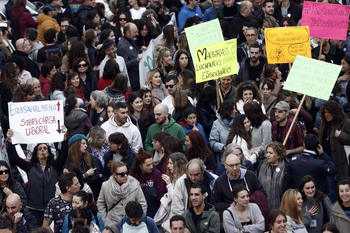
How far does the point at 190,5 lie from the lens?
56.3ft

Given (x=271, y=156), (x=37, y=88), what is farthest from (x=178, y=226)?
(x=37, y=88)

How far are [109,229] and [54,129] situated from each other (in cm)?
233

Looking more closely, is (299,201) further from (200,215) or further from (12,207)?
(12,207)

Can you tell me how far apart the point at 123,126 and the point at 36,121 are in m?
1.51

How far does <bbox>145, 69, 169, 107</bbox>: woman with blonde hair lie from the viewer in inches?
488

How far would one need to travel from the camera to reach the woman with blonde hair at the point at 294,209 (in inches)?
340

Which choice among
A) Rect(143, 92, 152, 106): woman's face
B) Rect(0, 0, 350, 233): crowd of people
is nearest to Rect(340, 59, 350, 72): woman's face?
Rect(0, 0, 350, 233): crowd of people

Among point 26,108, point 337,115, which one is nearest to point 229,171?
point 337,115

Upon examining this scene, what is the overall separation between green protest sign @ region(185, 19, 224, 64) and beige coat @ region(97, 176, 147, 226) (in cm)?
431

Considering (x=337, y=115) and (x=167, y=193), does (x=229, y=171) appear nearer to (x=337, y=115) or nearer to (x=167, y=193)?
(x=167, y=193)

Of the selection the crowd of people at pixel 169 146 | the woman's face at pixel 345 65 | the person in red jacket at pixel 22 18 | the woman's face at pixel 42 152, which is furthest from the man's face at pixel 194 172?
the person in red jacket at pixel 22 18

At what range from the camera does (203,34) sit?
12742 mm

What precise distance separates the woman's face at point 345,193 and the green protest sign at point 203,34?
4817mm

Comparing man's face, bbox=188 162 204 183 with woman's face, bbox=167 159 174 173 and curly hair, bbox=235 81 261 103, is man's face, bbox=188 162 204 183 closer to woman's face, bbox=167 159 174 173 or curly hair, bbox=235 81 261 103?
woman's face, bbox=167 159 174 173
